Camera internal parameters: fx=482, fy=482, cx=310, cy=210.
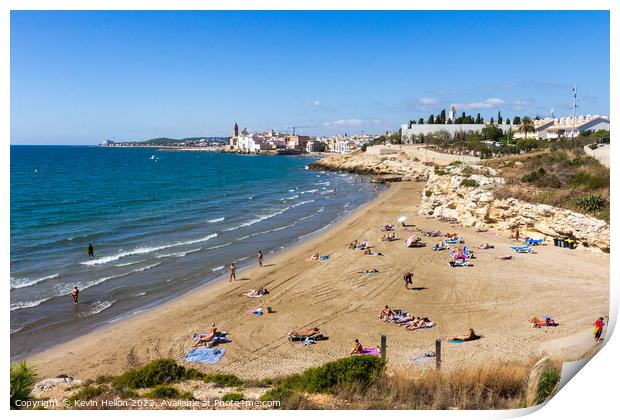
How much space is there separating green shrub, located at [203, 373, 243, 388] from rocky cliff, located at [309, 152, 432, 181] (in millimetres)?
53088

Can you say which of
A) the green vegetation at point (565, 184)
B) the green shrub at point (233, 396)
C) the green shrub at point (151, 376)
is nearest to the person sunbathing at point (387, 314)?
the green shrub at point (151, 376)

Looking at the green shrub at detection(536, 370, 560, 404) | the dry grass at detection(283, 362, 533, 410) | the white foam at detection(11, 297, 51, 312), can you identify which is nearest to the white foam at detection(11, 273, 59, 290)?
the white foam at detection(11, 297, 51, 312)

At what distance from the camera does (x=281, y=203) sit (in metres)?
43.8

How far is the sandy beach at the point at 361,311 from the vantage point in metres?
11.8

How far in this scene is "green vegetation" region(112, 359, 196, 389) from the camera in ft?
30.2

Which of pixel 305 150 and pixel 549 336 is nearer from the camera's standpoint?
pixel 549 336

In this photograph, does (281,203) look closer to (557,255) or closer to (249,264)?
(249,264)

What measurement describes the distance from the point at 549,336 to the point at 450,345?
2574mm

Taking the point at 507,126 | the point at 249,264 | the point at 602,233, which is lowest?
the point at 249,264

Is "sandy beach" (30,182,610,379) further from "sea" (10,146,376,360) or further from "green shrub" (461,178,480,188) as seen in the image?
"green shrub" (461,178,480,188)

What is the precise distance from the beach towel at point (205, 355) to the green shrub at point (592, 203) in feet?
54.0
